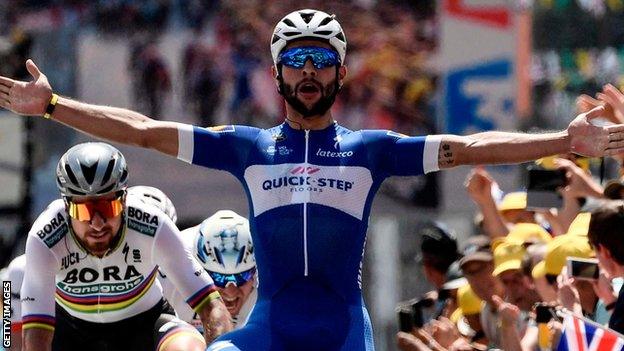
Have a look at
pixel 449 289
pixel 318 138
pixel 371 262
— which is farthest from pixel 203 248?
pixel 371 262

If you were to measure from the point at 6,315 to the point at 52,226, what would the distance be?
101cm

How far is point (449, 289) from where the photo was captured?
1344 cm

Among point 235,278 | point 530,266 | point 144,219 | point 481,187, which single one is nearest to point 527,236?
point 481,187

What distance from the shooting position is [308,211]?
864 centimetres

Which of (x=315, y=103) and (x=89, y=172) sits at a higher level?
(x=315, y=103)

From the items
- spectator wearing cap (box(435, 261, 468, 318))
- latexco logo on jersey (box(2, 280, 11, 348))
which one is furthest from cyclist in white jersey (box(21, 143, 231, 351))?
spectator wearing cap (box(435, 261, 468, 318))

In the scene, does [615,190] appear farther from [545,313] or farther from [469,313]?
[469,313]

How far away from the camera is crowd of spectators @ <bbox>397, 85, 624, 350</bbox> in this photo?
30.8 ft

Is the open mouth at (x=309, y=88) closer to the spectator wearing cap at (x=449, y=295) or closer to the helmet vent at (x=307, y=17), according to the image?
the helmet vent at (x=307, y=17)

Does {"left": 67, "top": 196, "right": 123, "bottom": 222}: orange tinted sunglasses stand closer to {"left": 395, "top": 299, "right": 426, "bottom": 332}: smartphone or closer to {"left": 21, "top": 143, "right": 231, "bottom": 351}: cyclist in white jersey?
{"left": 21, "top": 143, "right": 231, "bottom": 351}: cyclist in white jersey

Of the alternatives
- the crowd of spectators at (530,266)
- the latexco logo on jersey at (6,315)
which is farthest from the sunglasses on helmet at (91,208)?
the crowd of spectators at (530,266)

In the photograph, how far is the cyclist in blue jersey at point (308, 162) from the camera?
8523mm

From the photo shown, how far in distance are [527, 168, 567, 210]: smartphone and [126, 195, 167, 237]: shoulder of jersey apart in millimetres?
3201

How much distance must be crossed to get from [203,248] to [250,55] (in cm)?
1436
